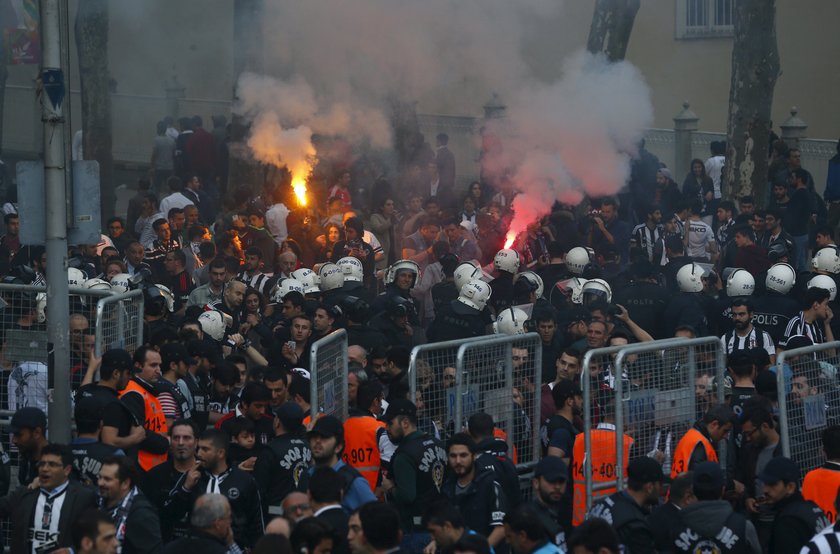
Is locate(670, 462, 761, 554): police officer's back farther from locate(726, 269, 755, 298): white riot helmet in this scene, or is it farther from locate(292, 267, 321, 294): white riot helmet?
locate(292, 267, 321, 294): white riot helmet

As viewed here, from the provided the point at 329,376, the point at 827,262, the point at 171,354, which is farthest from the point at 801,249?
the point at 171,354

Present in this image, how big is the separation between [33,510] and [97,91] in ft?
50.7

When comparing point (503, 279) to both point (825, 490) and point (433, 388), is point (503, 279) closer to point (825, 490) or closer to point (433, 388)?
point (433, 388)

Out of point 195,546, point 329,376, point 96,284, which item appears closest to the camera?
point 195,546

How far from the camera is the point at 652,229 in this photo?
16.4 meters

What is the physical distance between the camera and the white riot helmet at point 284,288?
42.4 feet

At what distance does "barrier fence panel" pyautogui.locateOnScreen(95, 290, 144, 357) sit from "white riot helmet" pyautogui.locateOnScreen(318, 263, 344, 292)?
2876 millimetres

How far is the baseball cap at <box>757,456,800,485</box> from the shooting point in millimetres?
7602

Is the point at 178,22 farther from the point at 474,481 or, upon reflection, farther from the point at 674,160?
the point at 474,481

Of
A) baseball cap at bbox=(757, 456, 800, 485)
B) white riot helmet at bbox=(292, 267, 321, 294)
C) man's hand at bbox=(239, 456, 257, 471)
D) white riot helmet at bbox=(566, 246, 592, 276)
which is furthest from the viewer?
white riot helmet at bbox=(566, 246, 592, 276)

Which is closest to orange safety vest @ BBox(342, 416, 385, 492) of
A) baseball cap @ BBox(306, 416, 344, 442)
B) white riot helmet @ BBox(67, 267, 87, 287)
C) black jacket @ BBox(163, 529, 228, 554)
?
baseball cap @ BBox(306, 416, 344, 442)

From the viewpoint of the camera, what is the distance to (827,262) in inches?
533

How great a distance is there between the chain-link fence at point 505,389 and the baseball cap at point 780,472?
1.90m

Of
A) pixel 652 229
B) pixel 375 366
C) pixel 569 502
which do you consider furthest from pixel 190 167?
pixel 569 502
